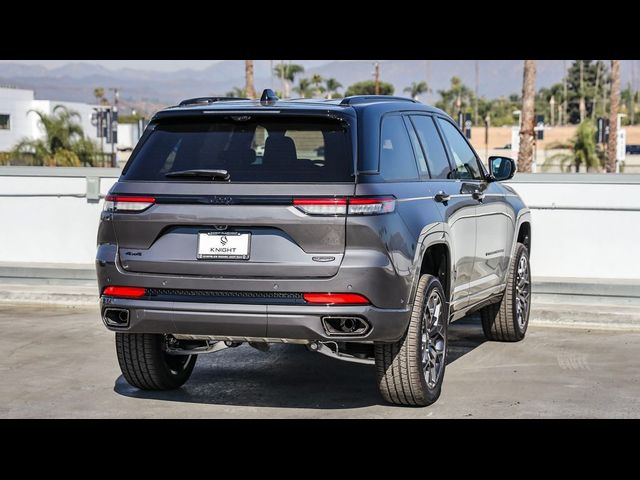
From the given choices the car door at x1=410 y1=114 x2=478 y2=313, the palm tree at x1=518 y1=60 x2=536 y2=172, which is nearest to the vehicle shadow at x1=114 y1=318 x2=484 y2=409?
the car door at x1=410 y1=114 x2=478 y2=313

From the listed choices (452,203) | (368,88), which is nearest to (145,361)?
(452,203)

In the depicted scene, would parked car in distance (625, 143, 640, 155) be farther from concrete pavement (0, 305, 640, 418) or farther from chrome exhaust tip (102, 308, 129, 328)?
chrome exhaust tip (102, 308, 129, 328)

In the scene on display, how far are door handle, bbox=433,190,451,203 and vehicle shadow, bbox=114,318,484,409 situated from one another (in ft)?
4.44

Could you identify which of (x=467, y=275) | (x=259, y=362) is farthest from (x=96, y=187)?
(x=467, y=275)

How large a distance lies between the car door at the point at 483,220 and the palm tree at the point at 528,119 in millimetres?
29210

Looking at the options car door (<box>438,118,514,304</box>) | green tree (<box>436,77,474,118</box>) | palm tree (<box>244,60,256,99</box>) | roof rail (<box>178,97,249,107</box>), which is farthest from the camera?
green tree (<box>436,77,474,118</box>)

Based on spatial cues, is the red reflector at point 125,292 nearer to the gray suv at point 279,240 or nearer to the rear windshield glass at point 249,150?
the gray suv at point 279,240

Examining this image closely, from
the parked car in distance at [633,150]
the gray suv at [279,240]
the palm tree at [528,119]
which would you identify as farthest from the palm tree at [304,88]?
the gray suv at [279,240]

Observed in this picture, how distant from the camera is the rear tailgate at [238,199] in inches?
252

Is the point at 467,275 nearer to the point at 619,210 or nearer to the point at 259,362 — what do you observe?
the point at 259,362

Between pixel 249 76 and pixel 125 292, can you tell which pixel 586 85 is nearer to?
pixel 249 76

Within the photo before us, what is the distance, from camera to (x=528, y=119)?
3825 cm

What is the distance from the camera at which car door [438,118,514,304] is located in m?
8.45
